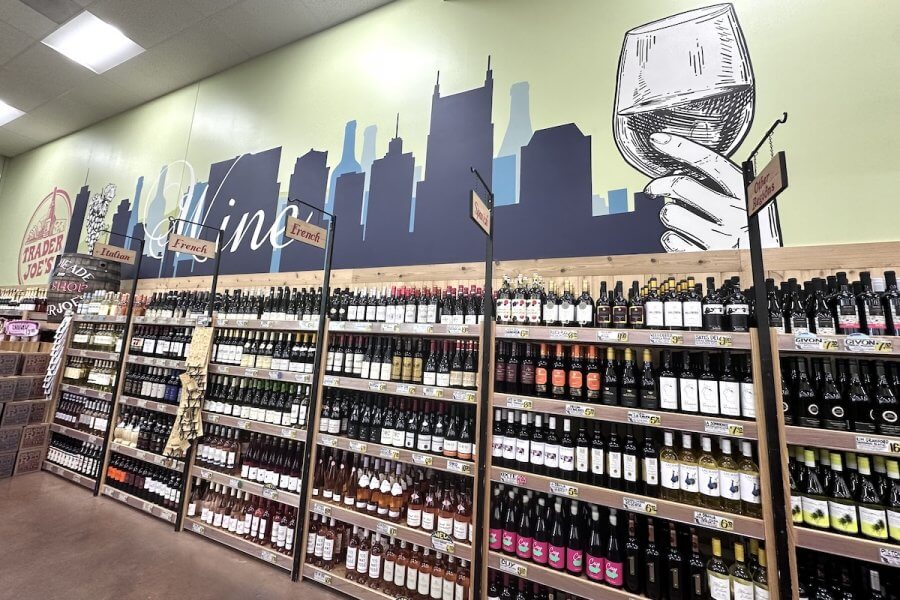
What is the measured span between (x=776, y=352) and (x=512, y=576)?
5.84 ft

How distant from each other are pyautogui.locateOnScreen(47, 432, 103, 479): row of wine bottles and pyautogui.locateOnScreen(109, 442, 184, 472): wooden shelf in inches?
13.7

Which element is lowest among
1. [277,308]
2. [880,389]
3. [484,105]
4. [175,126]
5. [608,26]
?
[880,389]

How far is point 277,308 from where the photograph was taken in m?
3.25

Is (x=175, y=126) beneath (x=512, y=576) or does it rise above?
above

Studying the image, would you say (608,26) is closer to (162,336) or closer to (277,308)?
(277,308)

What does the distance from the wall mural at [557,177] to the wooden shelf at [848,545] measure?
156cm

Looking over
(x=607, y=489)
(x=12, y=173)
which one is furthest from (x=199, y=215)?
(x=12, y=173)

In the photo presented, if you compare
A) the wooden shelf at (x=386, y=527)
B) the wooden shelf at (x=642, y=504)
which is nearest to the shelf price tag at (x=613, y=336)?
the wooden shelf at (x=642, y=504)

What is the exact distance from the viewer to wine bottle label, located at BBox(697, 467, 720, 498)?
165 cm

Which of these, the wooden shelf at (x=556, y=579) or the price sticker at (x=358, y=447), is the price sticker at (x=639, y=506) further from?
the price sticker at (x=358, y=447)

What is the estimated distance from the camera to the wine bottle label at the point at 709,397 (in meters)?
1.68

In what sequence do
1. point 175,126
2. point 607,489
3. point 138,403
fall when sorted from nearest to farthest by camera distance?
1. point 607,489
2. point 138,403
3. point 175,126

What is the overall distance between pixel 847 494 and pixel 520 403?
1.36m

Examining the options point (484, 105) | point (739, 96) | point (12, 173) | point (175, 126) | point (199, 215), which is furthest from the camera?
point (12, 173)
